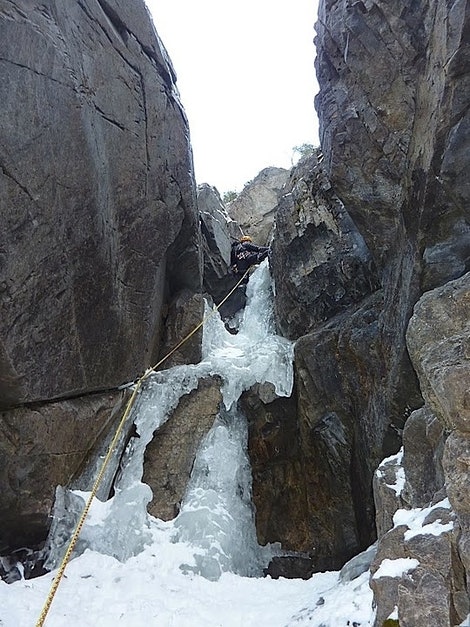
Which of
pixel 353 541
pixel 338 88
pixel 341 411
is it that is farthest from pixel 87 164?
pixel 353 541

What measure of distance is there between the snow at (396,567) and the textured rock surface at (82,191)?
200 inches

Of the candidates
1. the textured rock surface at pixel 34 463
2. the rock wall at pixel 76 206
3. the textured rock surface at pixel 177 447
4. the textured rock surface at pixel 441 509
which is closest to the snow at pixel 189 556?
the textured rock surface at pixel 177 447

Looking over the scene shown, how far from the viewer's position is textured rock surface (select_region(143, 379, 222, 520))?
25.1 ft

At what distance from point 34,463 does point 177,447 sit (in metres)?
2.60

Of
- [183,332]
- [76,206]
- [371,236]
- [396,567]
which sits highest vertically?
[76,206]

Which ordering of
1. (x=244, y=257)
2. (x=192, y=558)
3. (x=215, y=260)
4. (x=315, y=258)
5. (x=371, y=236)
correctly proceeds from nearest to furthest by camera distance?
(x=192, y=558) < (x=371, y=236) < (x=315, y=258) < (x=215, y=260) < (x=244, y=257)

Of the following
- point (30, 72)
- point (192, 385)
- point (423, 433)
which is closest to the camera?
point (423, 433)

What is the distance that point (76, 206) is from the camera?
702 cm

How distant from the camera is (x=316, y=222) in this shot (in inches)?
411

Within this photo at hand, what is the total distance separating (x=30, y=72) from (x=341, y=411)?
7.00 meters

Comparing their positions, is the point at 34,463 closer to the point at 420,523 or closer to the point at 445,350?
the point at 420,523

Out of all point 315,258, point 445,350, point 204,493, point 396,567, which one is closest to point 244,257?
point 315,258

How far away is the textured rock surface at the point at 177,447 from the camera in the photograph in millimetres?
7648

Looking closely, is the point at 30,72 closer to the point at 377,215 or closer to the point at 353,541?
the point at 377,215
